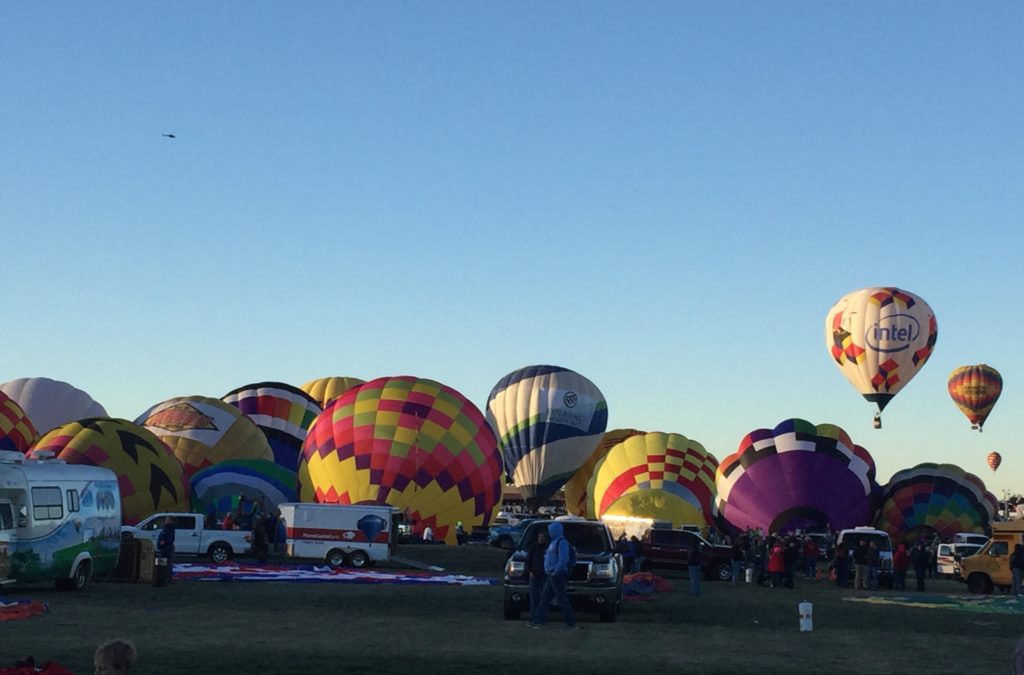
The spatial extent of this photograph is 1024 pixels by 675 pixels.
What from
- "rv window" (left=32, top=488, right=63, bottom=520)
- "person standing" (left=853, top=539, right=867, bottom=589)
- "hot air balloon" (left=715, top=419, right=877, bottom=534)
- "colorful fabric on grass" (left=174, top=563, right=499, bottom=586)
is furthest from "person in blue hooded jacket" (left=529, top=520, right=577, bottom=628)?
"hot air balloon" (left=715, top=419, right=877, bottom=534)

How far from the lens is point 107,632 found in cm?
1889

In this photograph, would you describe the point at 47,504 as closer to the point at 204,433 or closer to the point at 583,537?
the point at 583,537

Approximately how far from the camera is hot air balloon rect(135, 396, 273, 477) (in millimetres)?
55031

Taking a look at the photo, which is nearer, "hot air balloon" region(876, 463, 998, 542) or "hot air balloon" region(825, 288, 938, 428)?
"hot air balloon" region(876, 463, 998, 542)

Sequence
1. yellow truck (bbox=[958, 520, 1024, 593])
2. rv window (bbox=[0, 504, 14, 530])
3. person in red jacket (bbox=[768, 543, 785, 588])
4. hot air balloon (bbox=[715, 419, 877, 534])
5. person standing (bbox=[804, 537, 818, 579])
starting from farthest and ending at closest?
hot air balloon (bbox=[715, 419, 877, 534]) < person standing (bbox=[804, 537, 818, 579]) < yellow truck (bbox=[958, 520, 1024, 593]) < person in red jacket (bbox=[768, 543, 785, 588]) < rv window (bbox=[0, 504, 14, 530])

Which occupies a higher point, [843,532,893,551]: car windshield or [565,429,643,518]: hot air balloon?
[565,429,643,518]: hot air balloon

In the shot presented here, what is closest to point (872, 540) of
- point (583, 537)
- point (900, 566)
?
point (900, 566)

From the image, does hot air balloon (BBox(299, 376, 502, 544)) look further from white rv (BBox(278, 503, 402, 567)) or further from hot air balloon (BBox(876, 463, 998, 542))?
hot air balloon (BBox(876, 463, 998, 542))

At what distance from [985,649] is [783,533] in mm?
34869

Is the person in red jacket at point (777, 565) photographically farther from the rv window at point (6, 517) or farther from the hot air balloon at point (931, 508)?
the hot air balloon at point (931, 508)

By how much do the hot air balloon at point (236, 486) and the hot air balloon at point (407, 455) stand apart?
1.05 m

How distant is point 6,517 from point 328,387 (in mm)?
57197

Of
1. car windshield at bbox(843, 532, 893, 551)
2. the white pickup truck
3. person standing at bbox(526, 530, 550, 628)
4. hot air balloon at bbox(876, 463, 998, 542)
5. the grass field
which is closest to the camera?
the grass field

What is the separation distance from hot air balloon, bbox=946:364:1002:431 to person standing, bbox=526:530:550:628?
6368cm
